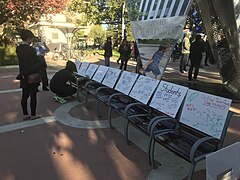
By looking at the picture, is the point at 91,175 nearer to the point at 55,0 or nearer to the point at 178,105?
the point at 178,105

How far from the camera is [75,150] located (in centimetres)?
413

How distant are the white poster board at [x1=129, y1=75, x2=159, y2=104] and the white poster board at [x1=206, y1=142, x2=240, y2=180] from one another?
2.38m

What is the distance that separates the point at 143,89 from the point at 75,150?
178 centimetres

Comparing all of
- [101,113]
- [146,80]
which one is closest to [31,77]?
[101,113]

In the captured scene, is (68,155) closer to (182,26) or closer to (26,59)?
(26,59)

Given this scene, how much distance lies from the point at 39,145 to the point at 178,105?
238 centimetres

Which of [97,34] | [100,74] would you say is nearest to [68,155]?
[100,74]

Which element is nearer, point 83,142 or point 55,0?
point 83,142

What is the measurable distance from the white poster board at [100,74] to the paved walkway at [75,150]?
1.07 meters

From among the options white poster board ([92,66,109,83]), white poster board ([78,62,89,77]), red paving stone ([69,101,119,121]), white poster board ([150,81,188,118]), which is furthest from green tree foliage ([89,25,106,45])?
white poster board ([150,81,188,118])

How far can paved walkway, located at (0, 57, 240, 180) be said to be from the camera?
3.45m

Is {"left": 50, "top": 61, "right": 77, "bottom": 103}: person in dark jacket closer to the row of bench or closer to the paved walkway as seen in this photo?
the paved walkway

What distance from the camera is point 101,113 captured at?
5945 millimetres

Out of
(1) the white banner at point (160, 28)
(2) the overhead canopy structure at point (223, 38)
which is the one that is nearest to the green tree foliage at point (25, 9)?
(1) the white banner at point (160, 28)
